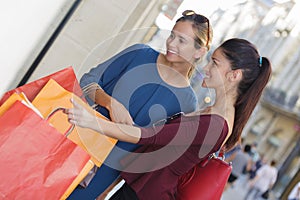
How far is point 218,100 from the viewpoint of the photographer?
1.07 meters

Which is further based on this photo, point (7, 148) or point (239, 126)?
point (239, 126)

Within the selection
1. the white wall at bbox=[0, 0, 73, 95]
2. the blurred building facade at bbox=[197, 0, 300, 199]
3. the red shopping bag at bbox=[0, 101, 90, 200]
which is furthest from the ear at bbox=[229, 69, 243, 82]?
the blurred building facade at bbox=[197, 0, 300, 199]

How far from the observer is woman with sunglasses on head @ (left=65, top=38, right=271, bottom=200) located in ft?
3.17

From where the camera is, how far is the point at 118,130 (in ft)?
3.21

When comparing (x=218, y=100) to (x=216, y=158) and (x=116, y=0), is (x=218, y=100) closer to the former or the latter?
(x=216, y=158)

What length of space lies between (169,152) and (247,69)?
12.6 inches

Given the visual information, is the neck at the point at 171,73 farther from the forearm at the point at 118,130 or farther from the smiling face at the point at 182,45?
the forearm at the point at 118,130

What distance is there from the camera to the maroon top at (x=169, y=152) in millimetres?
965

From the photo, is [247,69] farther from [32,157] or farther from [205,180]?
[32,157]

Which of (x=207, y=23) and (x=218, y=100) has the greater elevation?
(x=207, y=23)

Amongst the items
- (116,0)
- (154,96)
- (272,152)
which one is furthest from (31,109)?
(272,152)

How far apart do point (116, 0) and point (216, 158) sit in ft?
2.92

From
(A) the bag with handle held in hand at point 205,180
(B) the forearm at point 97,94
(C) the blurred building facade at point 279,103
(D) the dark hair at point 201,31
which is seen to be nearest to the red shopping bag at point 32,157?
(B) the forearm at point 97,94

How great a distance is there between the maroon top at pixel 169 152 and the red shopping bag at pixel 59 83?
0.25 metres
